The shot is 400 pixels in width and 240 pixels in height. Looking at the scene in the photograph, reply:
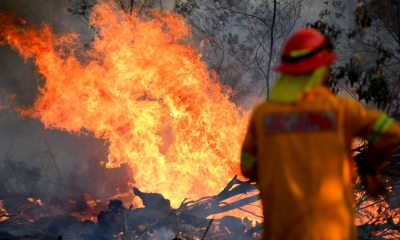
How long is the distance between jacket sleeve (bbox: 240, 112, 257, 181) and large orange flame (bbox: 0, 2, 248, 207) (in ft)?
23.5

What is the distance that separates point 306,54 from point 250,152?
0.64 m

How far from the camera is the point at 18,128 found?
1292 centimetres

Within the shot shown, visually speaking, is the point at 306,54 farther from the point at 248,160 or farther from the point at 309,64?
Answer: the point at 248,160

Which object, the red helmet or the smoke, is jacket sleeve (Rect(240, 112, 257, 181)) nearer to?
the red helmet

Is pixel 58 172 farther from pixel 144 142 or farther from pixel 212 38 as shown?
pixel 212 38

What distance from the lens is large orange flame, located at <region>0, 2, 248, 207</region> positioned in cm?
1034

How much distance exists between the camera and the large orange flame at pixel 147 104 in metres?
10.3

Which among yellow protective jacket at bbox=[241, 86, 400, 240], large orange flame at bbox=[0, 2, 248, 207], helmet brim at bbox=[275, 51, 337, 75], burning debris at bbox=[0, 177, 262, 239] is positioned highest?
large orange flame at bbox=[0, 2, 248, 207]

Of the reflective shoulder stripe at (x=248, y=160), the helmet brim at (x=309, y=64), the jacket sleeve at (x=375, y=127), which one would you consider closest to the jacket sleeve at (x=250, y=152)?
the reflective shoulder stripe at (x=248, y=160)

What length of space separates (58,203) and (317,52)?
8.10m

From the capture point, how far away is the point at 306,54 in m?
2.69

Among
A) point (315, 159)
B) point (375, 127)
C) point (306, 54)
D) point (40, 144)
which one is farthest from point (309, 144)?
point (40, 144)

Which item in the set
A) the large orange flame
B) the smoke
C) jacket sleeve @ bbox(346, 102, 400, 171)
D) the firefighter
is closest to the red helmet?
the firefighter

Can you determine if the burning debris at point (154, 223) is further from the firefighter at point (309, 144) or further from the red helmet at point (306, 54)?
the red helmet at point (306, 54)
